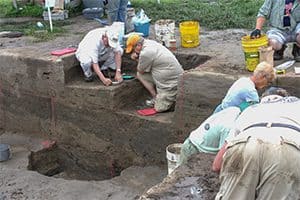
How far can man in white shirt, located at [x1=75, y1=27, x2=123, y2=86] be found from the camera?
884 cm

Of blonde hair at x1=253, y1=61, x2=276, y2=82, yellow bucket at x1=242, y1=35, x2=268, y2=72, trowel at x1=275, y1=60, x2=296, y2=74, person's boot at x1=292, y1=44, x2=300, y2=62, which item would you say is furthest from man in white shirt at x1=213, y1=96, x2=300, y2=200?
person's boot at x1=292, y1=44, x2=300, y2=62

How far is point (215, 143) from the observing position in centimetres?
533

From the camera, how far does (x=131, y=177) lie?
816 cm

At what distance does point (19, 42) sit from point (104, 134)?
9.81ft

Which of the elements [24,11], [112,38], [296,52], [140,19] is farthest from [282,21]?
[24,11]

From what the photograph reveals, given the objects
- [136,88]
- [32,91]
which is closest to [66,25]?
[32,91]

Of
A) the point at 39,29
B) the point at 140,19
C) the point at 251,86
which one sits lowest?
the point at 39,29

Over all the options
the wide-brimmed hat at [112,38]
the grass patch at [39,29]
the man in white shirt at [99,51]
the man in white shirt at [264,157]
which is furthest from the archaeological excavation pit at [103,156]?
the man in white shirt at [264,157]

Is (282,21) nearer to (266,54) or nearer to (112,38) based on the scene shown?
(266,54)

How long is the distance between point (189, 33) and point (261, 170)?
18.7 feet

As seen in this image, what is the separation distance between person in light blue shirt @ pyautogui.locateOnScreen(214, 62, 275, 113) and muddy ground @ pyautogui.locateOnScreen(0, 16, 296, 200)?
0.86m

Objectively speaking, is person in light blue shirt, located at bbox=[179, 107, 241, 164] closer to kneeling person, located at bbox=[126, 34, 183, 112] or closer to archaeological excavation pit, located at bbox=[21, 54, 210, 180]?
archaeological excavation pit, located at bbox=[21, 54, 210, 180]

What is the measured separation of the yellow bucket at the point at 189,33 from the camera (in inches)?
372

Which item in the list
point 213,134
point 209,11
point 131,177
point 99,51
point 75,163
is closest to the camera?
point 213,134
